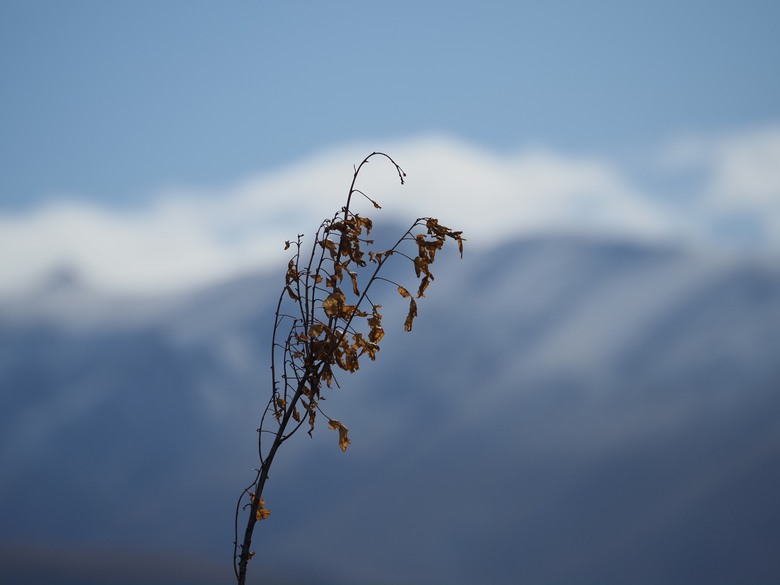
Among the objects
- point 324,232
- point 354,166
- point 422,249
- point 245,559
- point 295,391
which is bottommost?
point 245,559

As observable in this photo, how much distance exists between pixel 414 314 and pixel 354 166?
0.61 metres

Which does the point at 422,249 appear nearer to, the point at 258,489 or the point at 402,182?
the point at 402,182

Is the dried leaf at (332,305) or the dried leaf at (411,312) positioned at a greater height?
the dried leaf at (332,305)

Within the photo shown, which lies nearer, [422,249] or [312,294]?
[422,249]

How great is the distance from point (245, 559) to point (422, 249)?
1.31 meters

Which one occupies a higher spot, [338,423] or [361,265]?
[361,265]

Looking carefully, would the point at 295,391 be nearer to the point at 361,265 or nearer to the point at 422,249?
the point at 361,265

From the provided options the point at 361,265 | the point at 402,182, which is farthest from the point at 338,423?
the point at 402,182

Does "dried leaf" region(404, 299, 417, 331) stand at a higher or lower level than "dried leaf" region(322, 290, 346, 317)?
lower

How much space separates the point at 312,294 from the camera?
2965 mm

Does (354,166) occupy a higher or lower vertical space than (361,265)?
higher

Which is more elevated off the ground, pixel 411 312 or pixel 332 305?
pixel 332 305

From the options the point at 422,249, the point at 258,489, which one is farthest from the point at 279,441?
the point at 422,249

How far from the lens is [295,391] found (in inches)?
117
